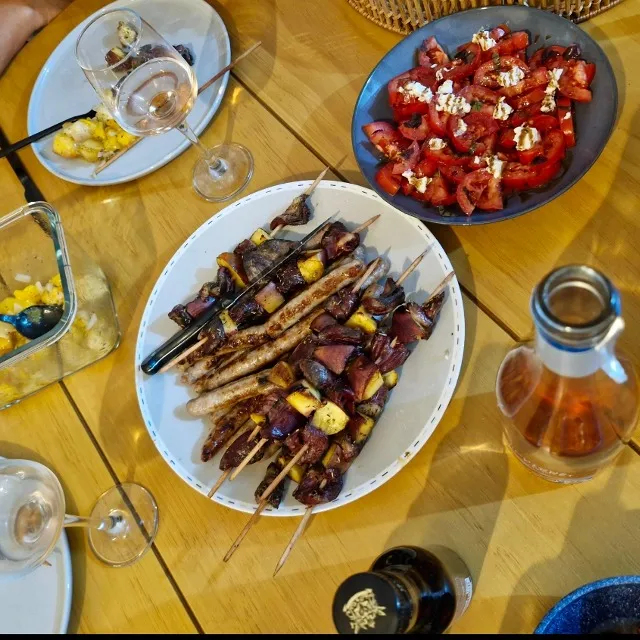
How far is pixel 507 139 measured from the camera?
136 centimetres

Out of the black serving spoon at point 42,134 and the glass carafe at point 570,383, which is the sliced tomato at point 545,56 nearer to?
the glass carafe at point 570,383

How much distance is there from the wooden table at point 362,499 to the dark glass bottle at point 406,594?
0.07m

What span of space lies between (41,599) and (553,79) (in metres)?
1.50

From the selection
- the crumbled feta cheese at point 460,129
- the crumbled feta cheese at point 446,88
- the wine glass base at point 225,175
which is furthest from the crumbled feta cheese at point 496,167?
the wine glass base at point 225,175

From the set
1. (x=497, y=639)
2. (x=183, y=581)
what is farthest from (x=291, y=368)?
(x=497, y=639)

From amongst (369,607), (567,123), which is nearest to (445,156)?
(567,123)

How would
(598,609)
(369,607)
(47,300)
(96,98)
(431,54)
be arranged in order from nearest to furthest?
(369,607)
(598,609)
(431,54)
(47,300)
(96,98)

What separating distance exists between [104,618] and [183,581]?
190 mm

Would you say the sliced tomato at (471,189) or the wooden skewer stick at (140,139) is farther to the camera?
the wooden skewer stick at (140,139)

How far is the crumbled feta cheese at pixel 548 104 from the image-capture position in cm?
135

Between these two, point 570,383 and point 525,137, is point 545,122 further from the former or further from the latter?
point 570,383

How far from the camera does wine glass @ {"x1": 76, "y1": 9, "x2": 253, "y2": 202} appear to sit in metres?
1.53

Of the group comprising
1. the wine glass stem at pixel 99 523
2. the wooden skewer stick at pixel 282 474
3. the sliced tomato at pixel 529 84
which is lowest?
the wine glass stem at pixel 99 523

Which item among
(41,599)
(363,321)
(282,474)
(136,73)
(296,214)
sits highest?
(136,73)
